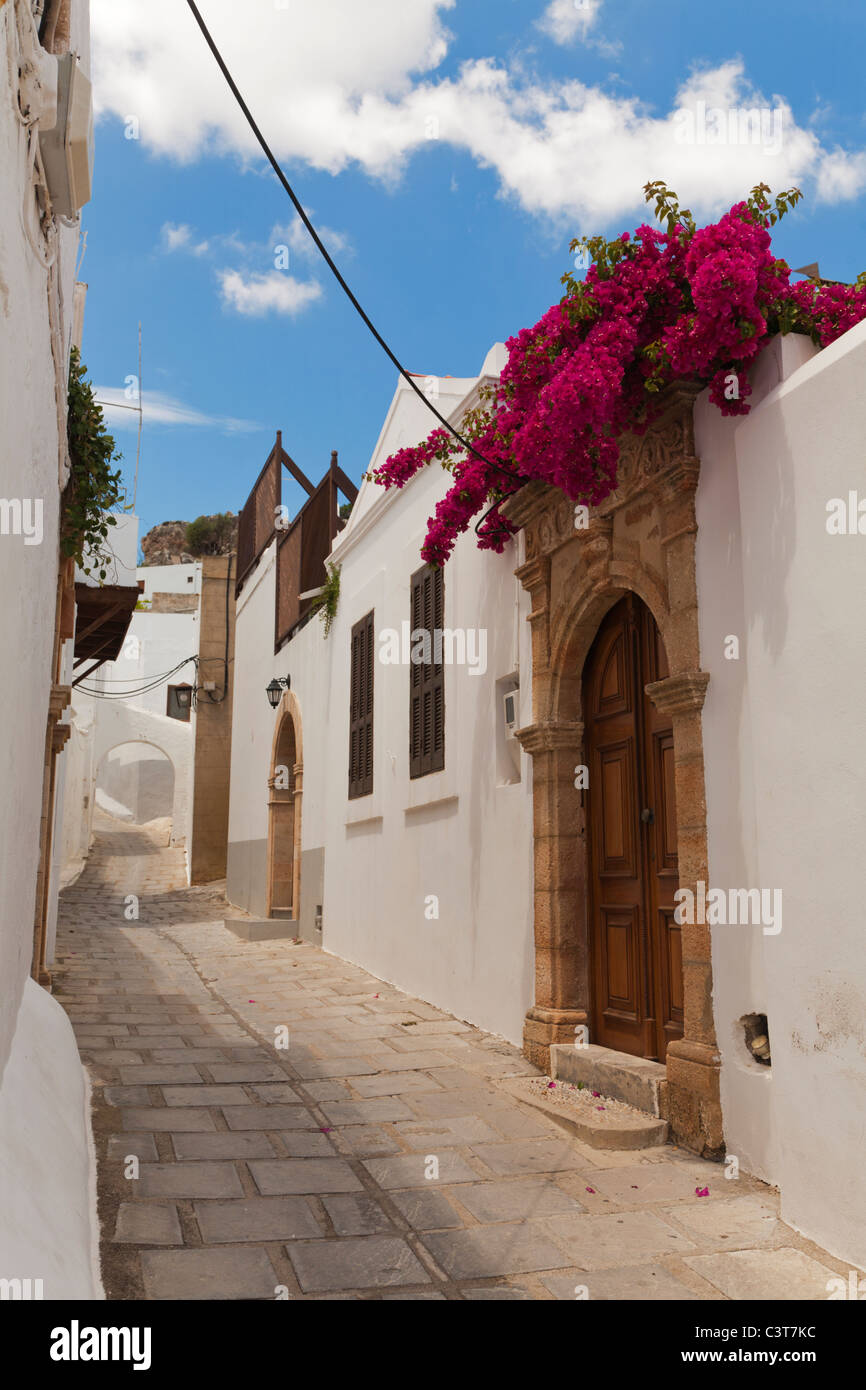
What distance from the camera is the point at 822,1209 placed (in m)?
3.68

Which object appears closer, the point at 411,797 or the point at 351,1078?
the point at 351,1078

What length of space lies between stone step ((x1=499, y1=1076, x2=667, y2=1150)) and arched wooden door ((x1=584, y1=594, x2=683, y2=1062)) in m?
0.51

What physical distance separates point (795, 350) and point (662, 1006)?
318cm

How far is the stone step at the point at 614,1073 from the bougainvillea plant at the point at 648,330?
2.85m

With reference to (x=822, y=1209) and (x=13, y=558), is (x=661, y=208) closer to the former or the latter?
(x=13, y=558)

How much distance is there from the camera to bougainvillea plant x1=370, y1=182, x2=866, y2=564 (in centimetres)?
442

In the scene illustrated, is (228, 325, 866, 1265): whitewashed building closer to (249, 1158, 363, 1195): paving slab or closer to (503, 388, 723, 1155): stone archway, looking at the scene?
(503, 388, 723, 1155): stone archway

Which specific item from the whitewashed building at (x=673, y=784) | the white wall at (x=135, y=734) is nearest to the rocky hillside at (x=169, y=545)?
the white wall at (x=135, y=734)

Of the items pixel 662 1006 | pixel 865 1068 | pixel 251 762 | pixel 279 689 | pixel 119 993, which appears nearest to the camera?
pixel 865 1068

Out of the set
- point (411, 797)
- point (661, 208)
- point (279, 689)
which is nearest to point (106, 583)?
point (411, 797)

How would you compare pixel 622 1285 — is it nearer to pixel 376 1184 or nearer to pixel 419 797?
pixel 376 1184

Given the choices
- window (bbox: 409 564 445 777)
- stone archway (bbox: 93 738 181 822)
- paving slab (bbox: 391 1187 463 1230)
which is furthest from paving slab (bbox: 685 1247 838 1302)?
stone archway (bbox: 93 738 181 822)

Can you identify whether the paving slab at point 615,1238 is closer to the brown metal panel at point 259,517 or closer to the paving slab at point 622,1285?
the paving slab at point 622,1285

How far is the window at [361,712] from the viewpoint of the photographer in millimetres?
10805
